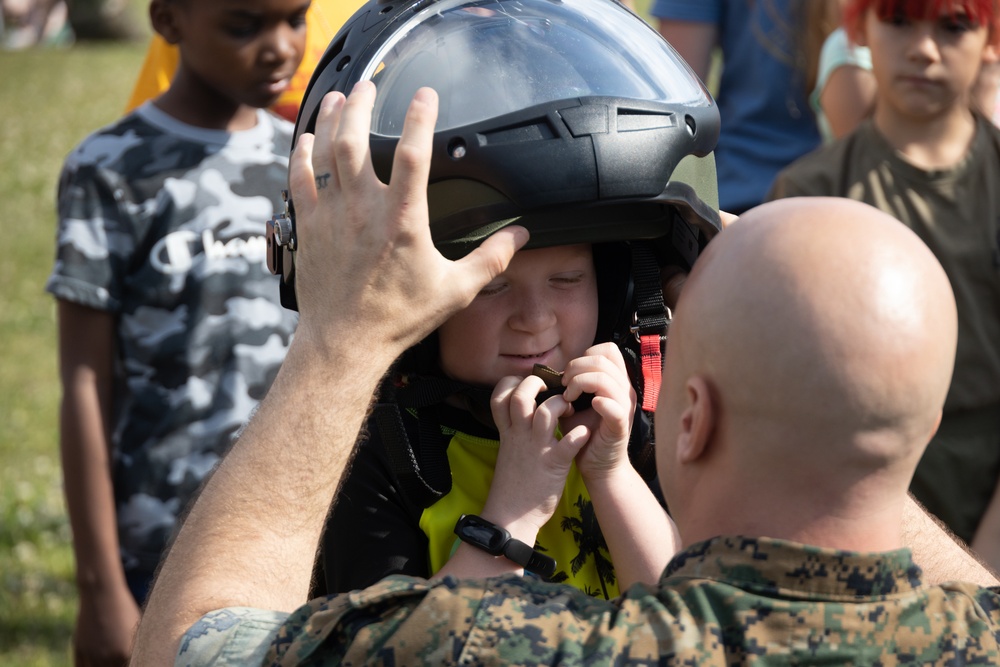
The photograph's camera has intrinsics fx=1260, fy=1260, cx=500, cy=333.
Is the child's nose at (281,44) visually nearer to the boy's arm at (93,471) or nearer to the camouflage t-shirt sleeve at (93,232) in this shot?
the camouflage t-shirt sleeve at (93,232)

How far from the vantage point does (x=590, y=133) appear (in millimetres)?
2271

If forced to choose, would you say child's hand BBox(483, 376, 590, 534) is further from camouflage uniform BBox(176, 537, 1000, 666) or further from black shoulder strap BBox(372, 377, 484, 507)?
camouflage uniform BBox(176, 537, 1000, 666)

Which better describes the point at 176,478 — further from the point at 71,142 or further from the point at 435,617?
the point at 71,142

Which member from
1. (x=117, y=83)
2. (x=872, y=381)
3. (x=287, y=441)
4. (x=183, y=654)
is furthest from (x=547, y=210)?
(x=117, y=83)

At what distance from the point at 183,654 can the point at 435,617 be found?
1.35 feet

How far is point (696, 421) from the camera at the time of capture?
1742 millimetres

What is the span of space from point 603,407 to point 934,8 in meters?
2.77

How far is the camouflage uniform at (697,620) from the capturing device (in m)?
1.64

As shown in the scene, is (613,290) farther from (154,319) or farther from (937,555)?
(154,319)

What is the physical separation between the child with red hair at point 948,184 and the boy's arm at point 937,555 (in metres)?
1.99

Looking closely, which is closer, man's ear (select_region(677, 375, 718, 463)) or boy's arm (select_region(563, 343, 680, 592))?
man's ear (select_region(677, 375, 718, 463))

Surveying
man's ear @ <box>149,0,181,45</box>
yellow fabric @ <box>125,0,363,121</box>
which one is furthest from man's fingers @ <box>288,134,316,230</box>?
yellow fabric @ <box>125,0,363,121</box>

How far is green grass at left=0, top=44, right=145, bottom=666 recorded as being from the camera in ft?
19.4

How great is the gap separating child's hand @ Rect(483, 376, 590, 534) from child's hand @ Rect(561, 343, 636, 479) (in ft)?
0.11
